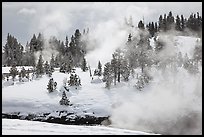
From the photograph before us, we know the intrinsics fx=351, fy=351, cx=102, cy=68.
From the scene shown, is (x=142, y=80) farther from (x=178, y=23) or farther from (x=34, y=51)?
(x=178, y=23)

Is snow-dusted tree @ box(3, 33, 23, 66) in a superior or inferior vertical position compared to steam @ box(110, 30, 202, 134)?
superior

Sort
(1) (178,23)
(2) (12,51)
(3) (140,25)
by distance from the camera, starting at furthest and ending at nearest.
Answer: (1) (178,23) → (3) (140,25) → (2) (12,51)

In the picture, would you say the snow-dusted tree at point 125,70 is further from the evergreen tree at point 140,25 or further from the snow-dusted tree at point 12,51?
the evergreen tree at point 140,25

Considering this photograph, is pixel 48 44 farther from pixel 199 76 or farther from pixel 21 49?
pixel 199 76

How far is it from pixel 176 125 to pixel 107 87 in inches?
371

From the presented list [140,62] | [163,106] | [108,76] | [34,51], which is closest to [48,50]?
[34,51]

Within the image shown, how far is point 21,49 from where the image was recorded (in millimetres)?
54062

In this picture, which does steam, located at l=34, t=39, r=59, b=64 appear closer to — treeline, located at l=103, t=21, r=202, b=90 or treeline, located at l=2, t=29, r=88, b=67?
treeline, located at l=2, t=29, r=88, b=67

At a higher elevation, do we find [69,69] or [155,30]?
[155,30]

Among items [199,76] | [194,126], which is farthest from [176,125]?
[199,76]

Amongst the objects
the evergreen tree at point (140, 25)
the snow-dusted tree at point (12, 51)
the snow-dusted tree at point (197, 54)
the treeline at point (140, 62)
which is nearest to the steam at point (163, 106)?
the treeline at point (140, 62)

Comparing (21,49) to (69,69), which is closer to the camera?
(69,69)

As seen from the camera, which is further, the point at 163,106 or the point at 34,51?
the point at 34,51

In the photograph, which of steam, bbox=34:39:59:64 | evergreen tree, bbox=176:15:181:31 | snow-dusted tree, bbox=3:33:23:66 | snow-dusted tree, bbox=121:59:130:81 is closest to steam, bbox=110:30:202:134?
snow-dusted tree, bbox=121:59:130:81
